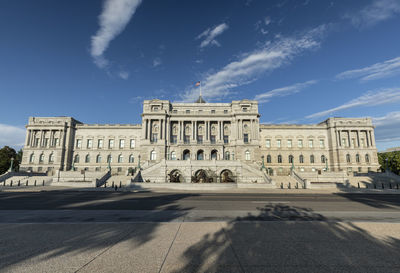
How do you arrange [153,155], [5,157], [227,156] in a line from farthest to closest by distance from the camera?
[5,157], [227,156], [153,155]

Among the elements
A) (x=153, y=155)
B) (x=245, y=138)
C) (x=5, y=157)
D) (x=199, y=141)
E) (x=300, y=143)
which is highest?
(x=245, y=138)

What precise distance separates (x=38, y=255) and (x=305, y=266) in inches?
268

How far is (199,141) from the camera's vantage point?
58.8m

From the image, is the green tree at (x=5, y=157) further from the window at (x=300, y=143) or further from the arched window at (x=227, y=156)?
the window at (x=300, y=143)

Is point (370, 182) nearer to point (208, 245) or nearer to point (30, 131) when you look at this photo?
point (208, 245)

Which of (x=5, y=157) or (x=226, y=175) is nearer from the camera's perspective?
(x=226, y=175)

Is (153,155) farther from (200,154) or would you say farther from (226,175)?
(226,175)

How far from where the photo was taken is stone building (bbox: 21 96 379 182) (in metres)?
56.1

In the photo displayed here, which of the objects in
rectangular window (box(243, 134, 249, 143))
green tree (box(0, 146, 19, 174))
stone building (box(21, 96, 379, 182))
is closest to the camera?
stone building (box(21, 96, 379, 182))

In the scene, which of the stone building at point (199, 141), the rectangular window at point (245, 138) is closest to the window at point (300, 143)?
the stone building at point (199, 141)

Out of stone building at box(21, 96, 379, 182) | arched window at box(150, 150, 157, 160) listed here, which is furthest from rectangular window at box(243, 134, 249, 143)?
arched window at box(150, 150, 157, 160)

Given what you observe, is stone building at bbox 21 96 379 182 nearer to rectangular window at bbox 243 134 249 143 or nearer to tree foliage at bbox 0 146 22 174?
rectangular window at bbox 243 134 249 143

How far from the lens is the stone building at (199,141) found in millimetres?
56094

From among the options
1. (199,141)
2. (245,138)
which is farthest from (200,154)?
(245,138)
